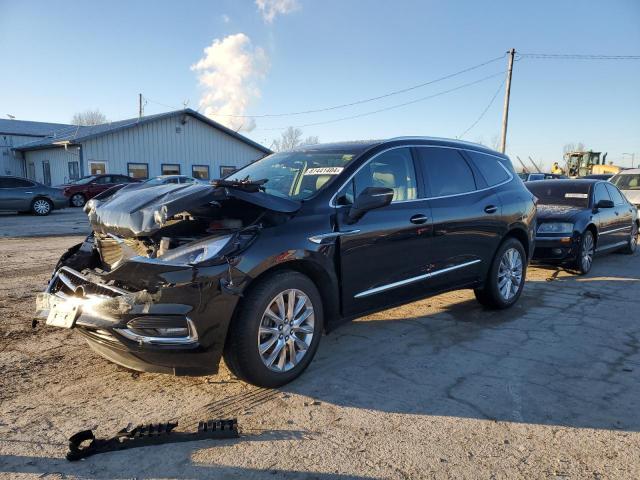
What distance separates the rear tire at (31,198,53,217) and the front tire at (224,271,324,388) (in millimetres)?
17318

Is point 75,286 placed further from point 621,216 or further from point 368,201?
point 621,216

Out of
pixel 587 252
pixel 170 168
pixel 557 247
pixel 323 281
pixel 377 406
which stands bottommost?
pixel 377 406

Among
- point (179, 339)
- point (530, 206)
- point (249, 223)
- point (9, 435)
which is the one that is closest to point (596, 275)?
point (530, 206)

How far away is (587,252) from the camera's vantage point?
25.5 feet

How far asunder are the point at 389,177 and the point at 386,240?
0.63 m

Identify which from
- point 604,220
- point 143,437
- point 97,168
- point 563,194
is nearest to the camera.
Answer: point 143,437

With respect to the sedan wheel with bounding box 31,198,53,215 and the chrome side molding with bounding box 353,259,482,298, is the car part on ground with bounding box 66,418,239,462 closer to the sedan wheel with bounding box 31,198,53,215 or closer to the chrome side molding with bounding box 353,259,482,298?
the chrome side molding with bounding box 353,259,482,298

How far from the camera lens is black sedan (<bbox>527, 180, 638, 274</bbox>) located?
743 centimetres

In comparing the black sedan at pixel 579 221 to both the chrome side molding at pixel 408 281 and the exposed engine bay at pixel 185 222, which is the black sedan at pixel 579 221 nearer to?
the chrome side molding at pixel 408 281

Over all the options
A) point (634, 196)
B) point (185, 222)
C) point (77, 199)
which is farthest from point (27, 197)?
point (634, 196)

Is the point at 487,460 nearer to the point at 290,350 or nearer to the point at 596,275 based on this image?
the point at 290,350

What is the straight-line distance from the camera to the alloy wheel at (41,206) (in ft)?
57.2

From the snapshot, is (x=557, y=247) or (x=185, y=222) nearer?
(x=185, y=222)

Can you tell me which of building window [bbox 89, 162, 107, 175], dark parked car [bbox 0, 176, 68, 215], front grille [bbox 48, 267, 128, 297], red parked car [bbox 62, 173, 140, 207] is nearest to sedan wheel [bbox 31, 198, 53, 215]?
dark parked car [bbox 0, 176, 68, 215]
